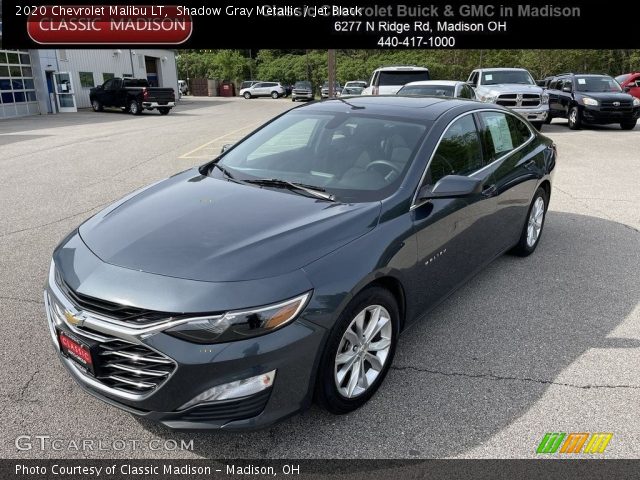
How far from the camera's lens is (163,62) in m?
45.2

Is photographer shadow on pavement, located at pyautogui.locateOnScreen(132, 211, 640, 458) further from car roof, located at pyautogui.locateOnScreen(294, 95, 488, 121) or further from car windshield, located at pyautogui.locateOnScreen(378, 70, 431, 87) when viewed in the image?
car windshield, located at pyautogui.locateOnScreen(378, 70, 431, 87)

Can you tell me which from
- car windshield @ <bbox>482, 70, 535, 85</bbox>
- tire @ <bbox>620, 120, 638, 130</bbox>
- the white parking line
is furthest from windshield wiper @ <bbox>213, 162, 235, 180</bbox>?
tire @ <bbox>620, 120, 638, 130</bbox>

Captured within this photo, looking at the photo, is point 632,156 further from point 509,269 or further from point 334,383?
point 334,383

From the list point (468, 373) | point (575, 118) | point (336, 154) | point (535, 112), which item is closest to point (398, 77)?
point (535, 112)

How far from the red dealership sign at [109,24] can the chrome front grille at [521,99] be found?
33.6ft

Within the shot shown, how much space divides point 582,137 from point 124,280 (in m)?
15.7

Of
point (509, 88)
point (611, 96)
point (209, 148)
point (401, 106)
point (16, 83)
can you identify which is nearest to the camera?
point (401, 106)

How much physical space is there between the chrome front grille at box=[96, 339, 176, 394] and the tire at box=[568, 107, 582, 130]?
17.7 meters

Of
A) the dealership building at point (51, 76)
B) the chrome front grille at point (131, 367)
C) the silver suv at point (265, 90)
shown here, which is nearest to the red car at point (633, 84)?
the chrome front grille at point (131, 367)

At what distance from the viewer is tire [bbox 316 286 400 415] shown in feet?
8.51

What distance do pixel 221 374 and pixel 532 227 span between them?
400 cm

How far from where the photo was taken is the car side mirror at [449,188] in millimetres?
3207

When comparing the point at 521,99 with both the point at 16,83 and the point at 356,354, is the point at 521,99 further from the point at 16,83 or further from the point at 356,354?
the point at 16,83

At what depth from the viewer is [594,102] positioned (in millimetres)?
16375
